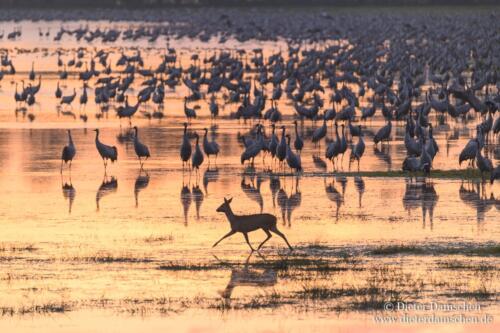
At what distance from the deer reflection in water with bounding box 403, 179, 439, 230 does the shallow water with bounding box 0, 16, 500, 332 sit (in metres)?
0.03

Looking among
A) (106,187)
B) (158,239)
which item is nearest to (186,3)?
(106,187)

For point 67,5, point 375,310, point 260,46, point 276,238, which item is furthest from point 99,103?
point 67,5

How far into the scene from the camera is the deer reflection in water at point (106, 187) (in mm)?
27062

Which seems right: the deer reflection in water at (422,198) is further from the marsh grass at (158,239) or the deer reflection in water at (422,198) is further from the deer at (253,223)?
the marsh grass at (158,239)

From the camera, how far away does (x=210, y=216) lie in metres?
24.4

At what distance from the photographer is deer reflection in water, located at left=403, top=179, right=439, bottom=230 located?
24703 millimetres

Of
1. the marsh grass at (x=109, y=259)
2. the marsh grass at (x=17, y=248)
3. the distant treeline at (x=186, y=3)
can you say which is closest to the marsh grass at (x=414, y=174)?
the marsh grass at (x=17, y=248)

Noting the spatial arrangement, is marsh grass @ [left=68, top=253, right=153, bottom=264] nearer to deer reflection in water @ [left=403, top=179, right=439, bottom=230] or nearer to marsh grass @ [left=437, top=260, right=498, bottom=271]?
marsh grass @ [left=437, top=260, right=498, bottom=271]

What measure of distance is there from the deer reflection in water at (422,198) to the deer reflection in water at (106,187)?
5.26 meters

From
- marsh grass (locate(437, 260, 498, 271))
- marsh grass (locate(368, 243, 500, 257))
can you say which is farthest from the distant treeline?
marsh grass (locate(437, 260, 498, 271))

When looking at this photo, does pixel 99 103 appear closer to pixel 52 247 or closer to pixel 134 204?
pixel 134 204

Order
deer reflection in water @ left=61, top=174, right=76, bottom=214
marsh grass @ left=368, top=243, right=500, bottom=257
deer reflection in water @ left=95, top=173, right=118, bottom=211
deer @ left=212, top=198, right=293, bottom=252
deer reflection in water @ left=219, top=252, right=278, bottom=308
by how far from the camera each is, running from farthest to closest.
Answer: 1. deer reflection in water @ left=95, top=173, right=118, bottom=211
2. deer reflection in water @ left=61, top=174, right=76, bottom=214
3. marsh grass @ left=368, top=243, right=500, bottom=257
4. deer @ left=212, top=198, right=293, bottom=252
5. deer reflection in water @ left=219, top=252, right=278, bottom=308

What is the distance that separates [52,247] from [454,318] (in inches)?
270

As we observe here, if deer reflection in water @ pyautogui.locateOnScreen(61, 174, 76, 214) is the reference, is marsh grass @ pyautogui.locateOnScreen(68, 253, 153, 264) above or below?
below
